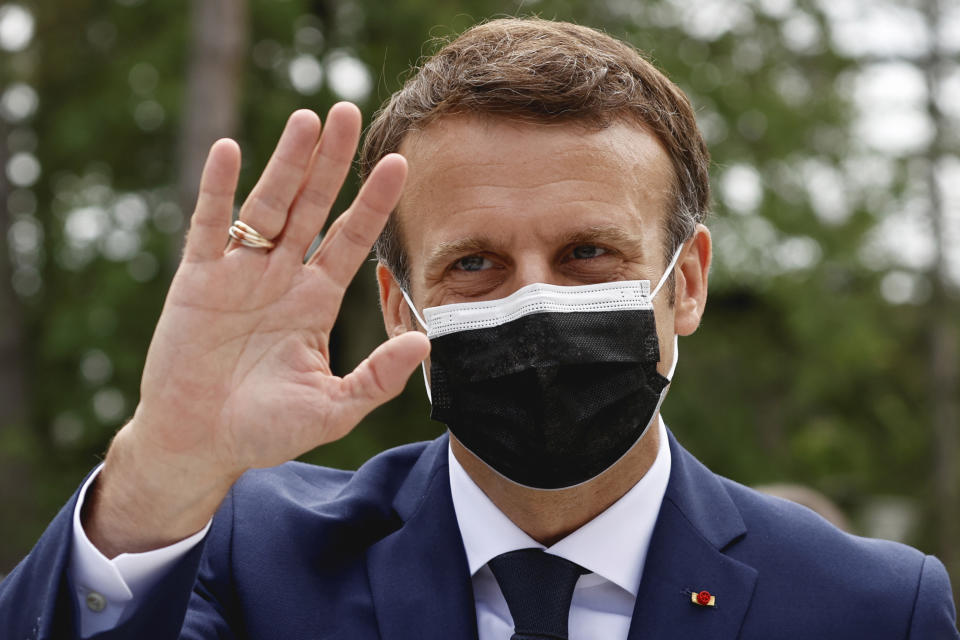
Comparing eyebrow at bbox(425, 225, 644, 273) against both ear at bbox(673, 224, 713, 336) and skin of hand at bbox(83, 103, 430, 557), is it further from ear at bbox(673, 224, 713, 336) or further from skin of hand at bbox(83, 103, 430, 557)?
skin of hand at bbox(83, 103, 430, 557)

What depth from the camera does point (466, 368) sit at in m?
2.72

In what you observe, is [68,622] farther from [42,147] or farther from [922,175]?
[922,175]

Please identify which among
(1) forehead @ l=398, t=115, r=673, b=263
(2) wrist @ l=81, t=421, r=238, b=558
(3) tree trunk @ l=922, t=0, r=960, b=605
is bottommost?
(3) tree trunk @ l=922, t=0, r=960, b=605

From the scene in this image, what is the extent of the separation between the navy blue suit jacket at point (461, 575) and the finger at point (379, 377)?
0.56 metres

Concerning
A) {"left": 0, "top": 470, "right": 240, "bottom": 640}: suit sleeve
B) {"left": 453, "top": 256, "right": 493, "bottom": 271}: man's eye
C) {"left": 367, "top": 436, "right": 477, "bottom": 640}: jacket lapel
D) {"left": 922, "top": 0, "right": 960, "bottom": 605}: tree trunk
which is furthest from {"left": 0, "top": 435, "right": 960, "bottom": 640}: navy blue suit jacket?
{"left": 922, "top": 0, "right": 960, "bottom": 605}: tree trunk

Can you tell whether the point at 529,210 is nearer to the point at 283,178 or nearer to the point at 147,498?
the point at 283,178

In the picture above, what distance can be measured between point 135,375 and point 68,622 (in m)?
9.49

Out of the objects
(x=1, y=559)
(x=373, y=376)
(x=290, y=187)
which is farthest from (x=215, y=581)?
(x=1, y=559)

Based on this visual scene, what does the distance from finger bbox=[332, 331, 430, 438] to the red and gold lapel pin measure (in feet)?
2.90

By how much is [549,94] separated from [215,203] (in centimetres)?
98

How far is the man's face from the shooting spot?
274 centimetres

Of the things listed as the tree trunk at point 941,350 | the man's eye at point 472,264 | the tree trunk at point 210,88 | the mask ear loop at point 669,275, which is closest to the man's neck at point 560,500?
the mask ear loop at point 669,275

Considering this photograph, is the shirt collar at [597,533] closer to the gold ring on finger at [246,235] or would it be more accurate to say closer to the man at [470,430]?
the man at [470,430]

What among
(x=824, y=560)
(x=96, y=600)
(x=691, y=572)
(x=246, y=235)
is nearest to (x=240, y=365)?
(x=246, y=235)
